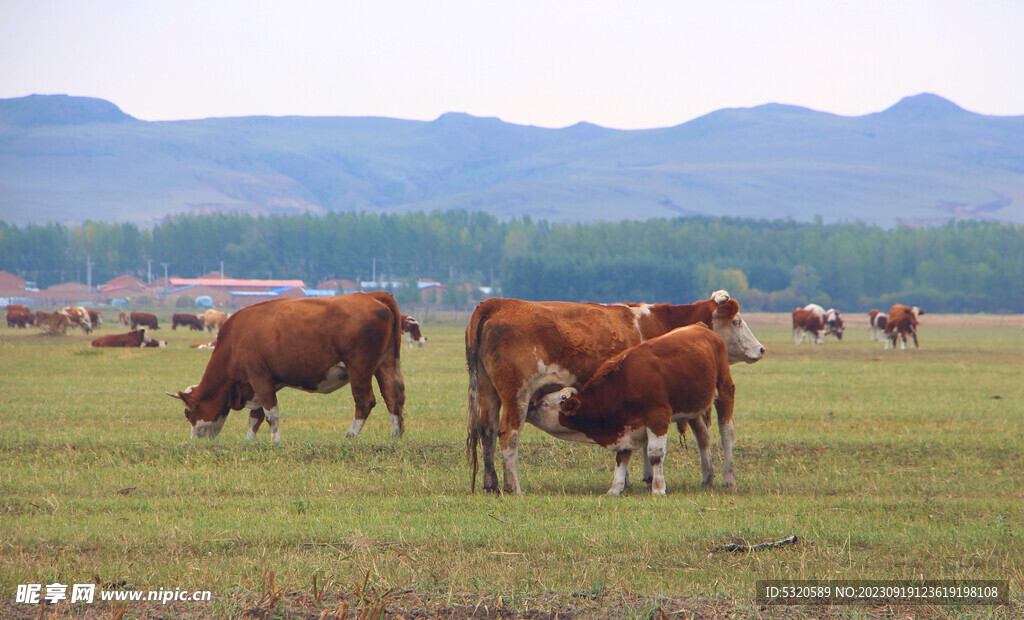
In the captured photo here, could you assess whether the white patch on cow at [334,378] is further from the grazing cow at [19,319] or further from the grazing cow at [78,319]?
the grazing cow at [19,319]

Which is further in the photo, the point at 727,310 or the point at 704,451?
the point at 727,310

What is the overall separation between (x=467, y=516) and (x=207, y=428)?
6.90 m

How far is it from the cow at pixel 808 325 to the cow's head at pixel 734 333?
40220mm

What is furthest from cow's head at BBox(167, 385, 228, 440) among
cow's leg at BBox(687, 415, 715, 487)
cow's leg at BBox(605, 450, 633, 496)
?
cow's leg at BBox(687, 415, 715, 487)

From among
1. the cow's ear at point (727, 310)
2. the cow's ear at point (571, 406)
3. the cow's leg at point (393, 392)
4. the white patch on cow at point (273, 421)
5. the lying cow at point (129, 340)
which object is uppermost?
the cow's ear at point (727, 310)

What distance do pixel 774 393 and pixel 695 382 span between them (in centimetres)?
1264

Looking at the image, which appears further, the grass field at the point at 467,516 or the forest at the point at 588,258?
the forest at the point at 588,258


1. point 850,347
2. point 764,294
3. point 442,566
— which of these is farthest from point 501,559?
point 764,294

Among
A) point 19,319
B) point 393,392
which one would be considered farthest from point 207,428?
point 19,319

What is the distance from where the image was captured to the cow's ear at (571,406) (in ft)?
36.3

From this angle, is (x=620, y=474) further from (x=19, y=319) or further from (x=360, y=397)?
(x=19, y=319)

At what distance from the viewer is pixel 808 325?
52.2 m

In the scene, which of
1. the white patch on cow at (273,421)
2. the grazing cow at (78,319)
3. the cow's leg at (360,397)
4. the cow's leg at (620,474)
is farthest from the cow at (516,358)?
the grazing cow at (78,319)

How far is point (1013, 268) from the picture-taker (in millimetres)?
154250
